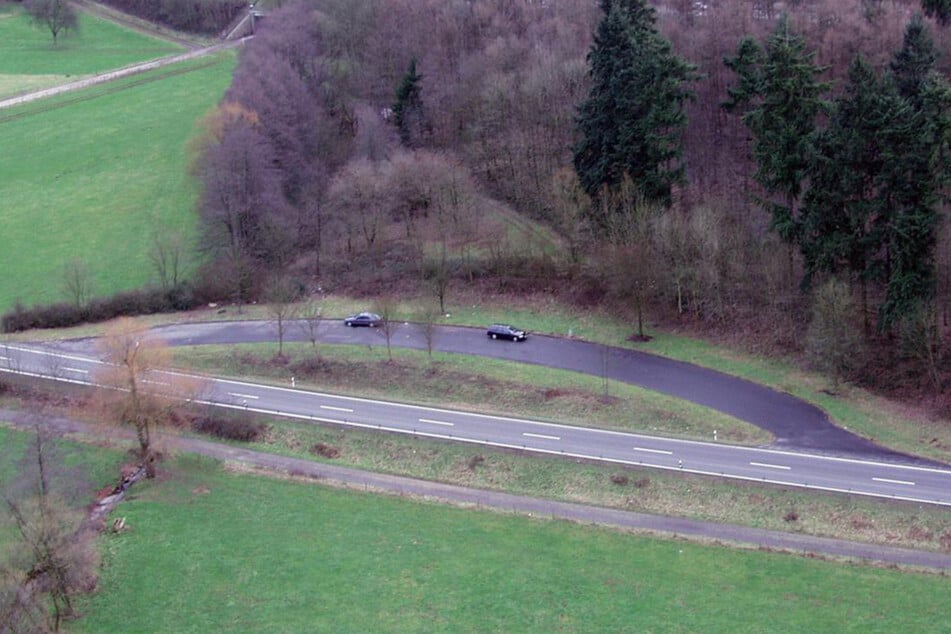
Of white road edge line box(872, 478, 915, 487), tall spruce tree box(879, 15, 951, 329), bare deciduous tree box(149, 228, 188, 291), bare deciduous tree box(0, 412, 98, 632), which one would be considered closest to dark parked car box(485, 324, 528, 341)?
tall spruce tree box(879, 15, 951, 329)

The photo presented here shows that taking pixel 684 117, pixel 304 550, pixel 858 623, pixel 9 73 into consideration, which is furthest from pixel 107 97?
pixel 858 623

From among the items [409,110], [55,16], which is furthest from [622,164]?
[55,16]

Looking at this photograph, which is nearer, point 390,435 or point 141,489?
point 141,489

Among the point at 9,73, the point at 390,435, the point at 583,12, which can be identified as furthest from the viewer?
the point at 9,73

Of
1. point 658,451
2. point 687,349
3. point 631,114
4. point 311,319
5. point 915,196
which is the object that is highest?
point 631,114

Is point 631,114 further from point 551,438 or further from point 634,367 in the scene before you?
point 551,438

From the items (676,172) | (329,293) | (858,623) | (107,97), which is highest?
(107,97)

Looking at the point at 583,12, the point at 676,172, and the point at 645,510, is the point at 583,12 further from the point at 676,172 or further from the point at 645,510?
the point at 645,510
